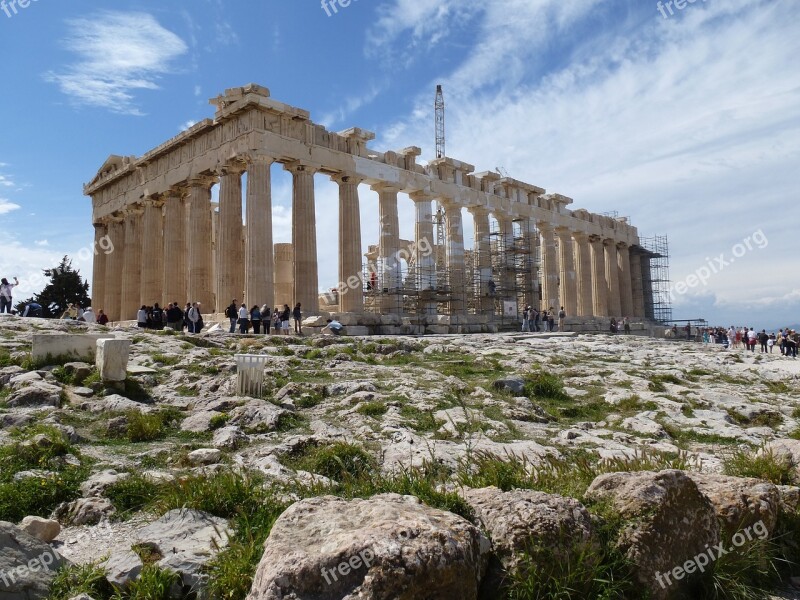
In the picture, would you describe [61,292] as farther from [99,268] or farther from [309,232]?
[309,232]

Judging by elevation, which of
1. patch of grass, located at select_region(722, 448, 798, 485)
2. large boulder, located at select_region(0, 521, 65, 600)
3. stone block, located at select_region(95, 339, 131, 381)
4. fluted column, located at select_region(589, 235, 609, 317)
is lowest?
large boulder, located at select_region(0, 521, 65, 600)

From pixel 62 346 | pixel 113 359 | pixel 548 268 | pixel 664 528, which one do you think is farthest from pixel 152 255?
pixel 664 528

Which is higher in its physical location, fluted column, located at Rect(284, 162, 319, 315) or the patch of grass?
fluted column, located at Rect(284, 162, 319, 315)

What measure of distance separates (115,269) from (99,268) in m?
1.95

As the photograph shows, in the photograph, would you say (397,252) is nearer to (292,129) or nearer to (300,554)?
(292,129)

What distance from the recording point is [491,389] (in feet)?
40.9

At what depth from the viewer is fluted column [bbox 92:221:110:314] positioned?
3856 cm

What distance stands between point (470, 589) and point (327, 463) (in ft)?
12.1

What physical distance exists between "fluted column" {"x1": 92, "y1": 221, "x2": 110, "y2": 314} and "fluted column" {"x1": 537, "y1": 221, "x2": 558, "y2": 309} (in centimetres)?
2860

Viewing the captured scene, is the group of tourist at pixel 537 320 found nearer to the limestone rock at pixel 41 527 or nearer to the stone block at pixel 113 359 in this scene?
the stone block at pixel 113 359

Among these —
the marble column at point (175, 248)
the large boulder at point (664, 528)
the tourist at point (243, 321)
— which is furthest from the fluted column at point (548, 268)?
the large boulder at point (664, 528)

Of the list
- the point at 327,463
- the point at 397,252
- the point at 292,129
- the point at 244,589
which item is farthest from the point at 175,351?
the point at 397,252

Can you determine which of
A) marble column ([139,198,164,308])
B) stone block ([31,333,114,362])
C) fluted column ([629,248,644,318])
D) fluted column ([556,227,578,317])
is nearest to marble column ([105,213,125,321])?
marble column ([139,198,164,308])

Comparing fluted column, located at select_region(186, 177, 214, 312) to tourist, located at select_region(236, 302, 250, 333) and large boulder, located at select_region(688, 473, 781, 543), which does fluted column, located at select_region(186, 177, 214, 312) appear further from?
large boulder, located at select_region(688, 473, 781, 543)
